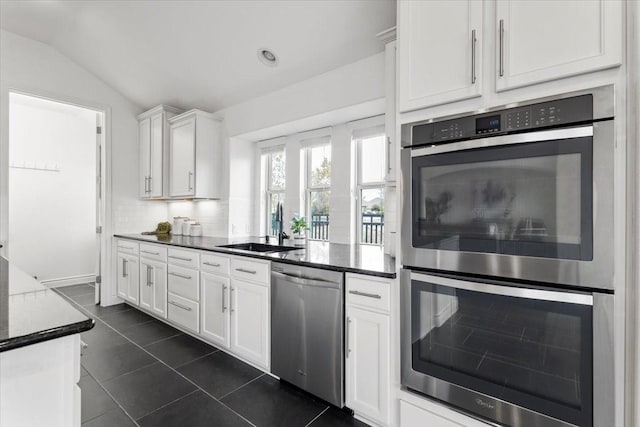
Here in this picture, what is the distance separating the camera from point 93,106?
13.2 ft

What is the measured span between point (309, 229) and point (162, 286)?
5.74 ft

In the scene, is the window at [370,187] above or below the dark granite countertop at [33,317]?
above

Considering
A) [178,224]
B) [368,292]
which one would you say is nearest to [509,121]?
[368,292]

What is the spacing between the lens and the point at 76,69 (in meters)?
3.88

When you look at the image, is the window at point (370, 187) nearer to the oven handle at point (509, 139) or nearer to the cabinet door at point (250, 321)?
the cabinet door at point (250, 321)

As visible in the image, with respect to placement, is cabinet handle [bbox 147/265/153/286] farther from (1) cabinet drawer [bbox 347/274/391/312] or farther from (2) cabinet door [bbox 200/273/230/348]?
(1) cabinet drawer [bbox 347/274/391/312]

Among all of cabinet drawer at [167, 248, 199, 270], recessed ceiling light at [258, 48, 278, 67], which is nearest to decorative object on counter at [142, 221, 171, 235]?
cabinet drawer at [167, 248, 199, 270]

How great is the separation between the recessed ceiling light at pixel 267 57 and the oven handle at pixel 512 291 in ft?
7.69

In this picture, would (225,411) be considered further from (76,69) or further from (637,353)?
(76,69)

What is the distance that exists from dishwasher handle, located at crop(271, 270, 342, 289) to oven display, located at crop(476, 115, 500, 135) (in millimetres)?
1147

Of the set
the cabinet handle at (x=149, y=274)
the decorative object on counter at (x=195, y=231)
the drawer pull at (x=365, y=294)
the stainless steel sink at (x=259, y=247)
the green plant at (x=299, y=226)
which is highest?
the green plant at (x=299, y=226)

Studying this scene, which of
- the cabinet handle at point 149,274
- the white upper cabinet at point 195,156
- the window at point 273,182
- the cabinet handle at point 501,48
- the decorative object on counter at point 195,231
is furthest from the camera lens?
the decorative object on counter at point 195,231

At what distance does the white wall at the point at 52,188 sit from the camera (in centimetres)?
480

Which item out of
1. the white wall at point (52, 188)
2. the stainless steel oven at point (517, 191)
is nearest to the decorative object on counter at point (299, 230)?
the stainless steel oven at point (517, 191)
